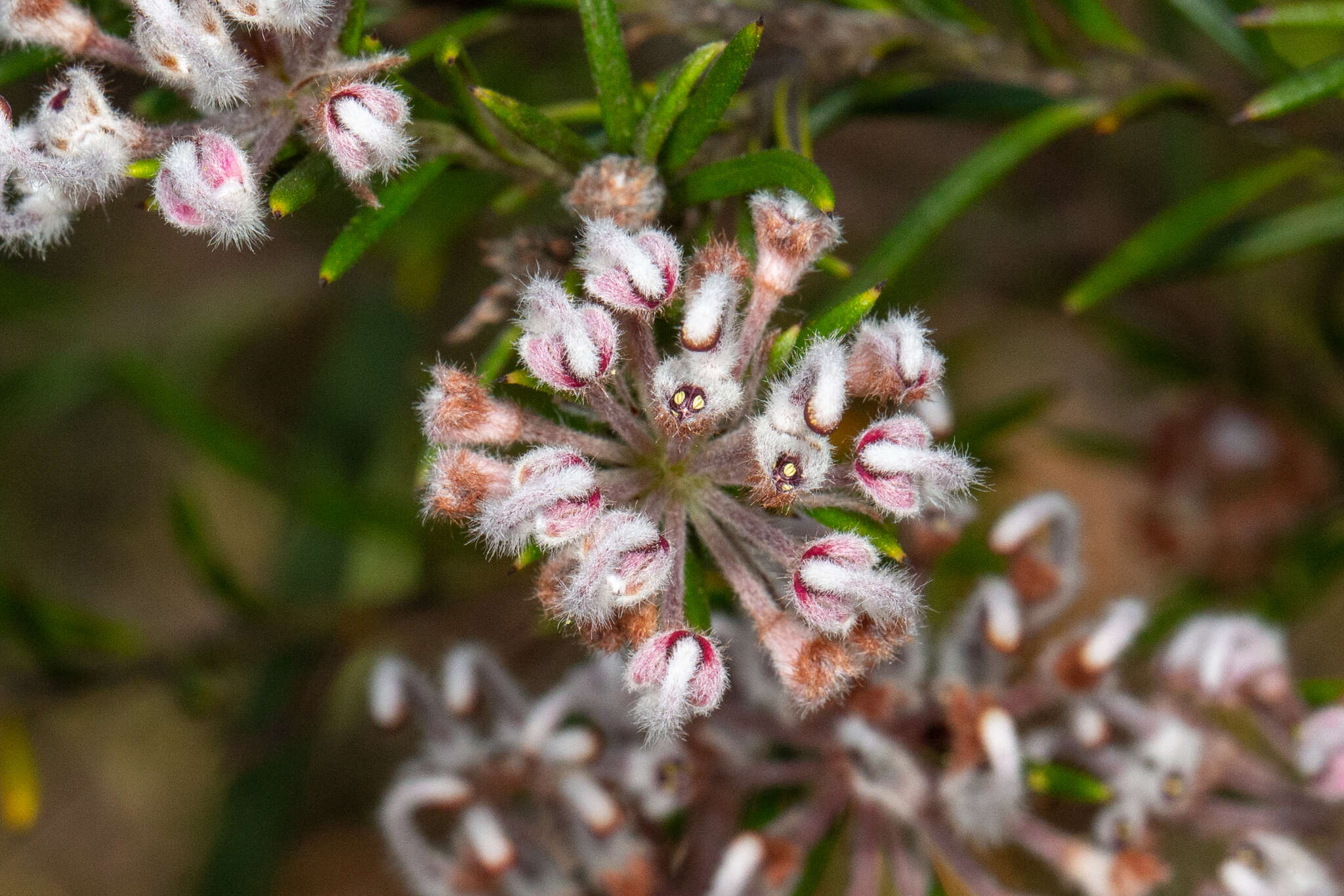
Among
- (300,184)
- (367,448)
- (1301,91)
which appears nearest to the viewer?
(300,184)

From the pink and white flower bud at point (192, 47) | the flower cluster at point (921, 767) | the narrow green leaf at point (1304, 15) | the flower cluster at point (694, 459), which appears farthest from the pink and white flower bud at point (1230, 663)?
the pink and white flower bud at point (192, 47)

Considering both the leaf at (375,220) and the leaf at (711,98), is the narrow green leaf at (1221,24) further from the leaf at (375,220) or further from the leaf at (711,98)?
the leaf at (375,220)

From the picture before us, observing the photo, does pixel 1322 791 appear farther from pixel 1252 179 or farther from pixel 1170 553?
pixel 1170 553

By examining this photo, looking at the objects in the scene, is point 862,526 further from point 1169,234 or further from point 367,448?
point 367,448

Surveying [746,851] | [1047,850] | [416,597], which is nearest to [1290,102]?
[1047,850]

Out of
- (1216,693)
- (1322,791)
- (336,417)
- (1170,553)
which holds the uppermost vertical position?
(336,417)

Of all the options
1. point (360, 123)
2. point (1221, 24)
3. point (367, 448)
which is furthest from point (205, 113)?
point (367, 448)
